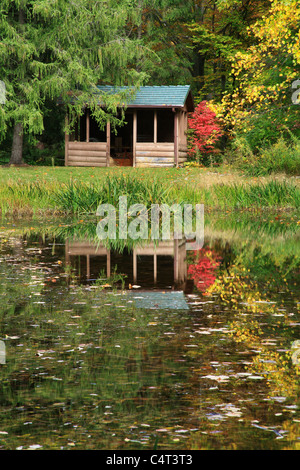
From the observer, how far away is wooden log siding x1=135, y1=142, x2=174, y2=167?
113ft

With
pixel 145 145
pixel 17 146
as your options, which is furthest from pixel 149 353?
pixel 145 145

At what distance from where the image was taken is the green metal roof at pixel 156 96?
33.5 m

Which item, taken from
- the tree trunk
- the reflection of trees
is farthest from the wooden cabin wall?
the reflection of trees

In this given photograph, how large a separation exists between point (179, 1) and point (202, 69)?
495 centimetres

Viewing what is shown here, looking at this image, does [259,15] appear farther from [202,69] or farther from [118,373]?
[118,373]

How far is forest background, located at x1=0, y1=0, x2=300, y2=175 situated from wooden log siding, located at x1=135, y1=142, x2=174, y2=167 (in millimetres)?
1600

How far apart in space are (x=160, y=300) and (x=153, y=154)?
26.7m

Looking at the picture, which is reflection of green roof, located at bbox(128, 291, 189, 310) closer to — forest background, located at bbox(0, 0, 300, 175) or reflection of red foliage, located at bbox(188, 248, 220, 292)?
reflection of red foliage, located at bbox(188, 248, 220, 292)

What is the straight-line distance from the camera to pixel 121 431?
4.21 m

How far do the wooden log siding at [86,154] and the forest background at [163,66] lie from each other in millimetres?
1204

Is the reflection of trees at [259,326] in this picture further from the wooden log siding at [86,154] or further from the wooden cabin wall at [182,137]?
the wooden cabin wall at [182,137]

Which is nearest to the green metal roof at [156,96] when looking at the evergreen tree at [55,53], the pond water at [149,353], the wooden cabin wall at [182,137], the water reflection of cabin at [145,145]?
the water reflection of cabin at [145,145]
